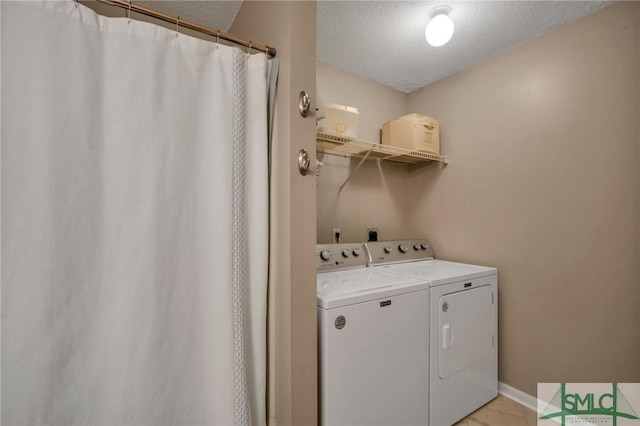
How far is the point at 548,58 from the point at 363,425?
2.47 meters

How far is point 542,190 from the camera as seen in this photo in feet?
6.33

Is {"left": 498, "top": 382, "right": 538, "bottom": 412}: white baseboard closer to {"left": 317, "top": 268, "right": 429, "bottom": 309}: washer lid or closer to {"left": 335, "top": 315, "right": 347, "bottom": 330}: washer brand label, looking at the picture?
{"left": 317, "top": 268, "right": 429, "bottom": 309}: washer lid

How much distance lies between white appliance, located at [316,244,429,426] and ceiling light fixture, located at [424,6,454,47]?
4.70ft

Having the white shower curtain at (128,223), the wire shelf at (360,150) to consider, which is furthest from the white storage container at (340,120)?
the white shower curtain at (128,223)

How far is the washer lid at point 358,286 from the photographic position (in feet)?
4.33

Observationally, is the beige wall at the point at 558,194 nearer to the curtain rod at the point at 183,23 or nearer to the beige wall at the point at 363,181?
the beige wall at the point at 363,181

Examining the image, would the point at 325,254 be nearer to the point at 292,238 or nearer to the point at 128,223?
the point at 292,238

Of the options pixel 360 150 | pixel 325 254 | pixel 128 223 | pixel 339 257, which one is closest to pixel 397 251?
pixel 339 257

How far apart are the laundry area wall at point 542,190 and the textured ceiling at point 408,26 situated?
0.42 ft

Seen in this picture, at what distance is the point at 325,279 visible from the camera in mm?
1697

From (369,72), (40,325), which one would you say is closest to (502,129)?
(369,72)

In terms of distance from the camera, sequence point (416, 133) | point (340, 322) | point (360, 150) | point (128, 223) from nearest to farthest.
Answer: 1. point (128, 223)
2. point (340, 322)
3. point (360, 150)
4. point (416, 133)

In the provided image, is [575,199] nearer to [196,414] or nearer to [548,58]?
[548,58]

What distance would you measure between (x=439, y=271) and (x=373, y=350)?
844 millimetres
